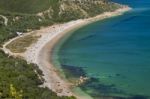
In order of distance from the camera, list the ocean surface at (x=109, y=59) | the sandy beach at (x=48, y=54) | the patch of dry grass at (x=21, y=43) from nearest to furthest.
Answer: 1. the ocean surface at (x=109, y=59)
2. the sandy beach at (x=48, y=54)
3. the patch of dry grass at (x=21, y=43)

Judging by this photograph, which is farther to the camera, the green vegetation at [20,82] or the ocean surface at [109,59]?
the ocean surface at [109,59]

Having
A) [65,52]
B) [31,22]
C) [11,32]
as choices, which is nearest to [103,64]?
[65,52]

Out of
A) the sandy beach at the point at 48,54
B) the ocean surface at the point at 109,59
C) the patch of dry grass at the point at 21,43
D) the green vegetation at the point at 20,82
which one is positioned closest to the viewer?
the green vegetation at the point at 20,82

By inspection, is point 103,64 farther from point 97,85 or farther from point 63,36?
point 63,36

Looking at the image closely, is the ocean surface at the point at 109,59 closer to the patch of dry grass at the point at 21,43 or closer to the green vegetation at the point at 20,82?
the patch of dry grass at the point at 21,43

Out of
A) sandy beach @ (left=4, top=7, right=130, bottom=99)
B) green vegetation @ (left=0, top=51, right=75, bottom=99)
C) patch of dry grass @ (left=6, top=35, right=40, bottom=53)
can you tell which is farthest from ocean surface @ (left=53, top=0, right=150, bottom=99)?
green vegetation @ (left=0, top=51, right=75, bottom=99)

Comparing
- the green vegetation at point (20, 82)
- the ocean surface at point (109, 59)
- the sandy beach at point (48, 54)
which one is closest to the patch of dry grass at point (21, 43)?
the sandy beach at point (48, 54)

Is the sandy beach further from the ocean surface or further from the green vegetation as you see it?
the green vegetation
